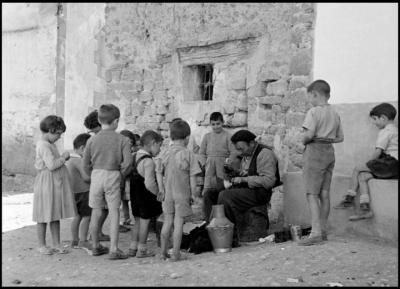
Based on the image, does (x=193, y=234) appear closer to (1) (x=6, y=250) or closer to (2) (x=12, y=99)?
(1) (x=6, y=250)

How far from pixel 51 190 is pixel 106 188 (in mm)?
610

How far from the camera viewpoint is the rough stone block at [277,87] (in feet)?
20.5

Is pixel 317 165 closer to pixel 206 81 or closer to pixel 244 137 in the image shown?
pixel 244 137

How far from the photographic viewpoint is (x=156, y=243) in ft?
17.6

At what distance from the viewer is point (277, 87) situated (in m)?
6.33

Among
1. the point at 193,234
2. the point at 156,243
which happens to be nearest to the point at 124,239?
the point at 156,243

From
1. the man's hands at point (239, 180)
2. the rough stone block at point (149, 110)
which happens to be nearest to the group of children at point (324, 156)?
the man's hands at point (239, 180)

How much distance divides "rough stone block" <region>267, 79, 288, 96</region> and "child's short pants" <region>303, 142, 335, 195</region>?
5.45ft

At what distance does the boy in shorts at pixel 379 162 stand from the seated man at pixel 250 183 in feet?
2.60

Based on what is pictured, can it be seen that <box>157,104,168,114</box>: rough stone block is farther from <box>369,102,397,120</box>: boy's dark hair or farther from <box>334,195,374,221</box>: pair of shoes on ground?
<box>369,102,397,120</box>: boy's dark hair

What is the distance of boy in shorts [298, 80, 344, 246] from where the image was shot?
4.65m

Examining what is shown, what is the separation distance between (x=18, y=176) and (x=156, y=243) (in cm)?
619

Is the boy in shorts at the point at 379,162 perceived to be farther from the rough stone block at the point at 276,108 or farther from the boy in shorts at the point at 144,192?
the boy in shorts at the point at 144,192

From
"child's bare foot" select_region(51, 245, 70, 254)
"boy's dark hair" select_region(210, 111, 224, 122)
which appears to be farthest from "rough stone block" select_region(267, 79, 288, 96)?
"child's bare foot" select_region(51, 245, 70, 254)
